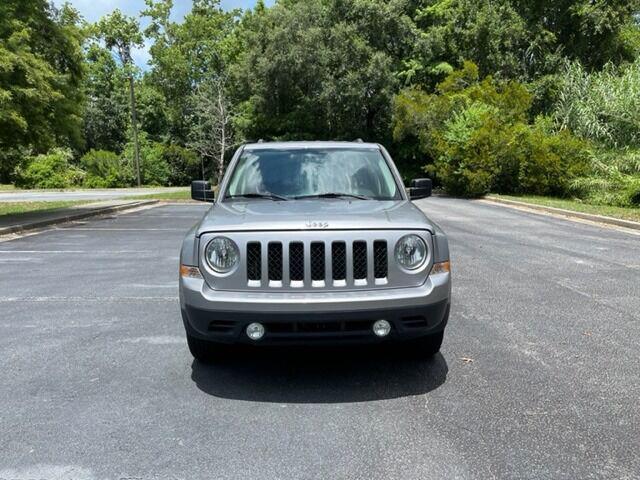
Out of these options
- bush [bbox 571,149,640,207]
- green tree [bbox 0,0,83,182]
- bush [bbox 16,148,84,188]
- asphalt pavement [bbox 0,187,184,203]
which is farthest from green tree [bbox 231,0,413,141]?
green tree [bbox 0,0,83,182]

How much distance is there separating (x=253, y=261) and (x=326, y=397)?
1.04 m

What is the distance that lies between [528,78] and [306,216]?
35.1 meters

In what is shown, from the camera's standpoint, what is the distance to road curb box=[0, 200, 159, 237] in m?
13.9

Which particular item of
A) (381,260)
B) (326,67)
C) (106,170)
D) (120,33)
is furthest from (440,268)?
(120,33)

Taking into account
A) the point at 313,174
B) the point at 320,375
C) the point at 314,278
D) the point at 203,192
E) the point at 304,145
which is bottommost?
the point at 320,375

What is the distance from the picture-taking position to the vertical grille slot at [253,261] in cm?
380

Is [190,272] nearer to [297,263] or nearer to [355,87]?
[297,263]

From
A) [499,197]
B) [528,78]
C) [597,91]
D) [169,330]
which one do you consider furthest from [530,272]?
[528,78]

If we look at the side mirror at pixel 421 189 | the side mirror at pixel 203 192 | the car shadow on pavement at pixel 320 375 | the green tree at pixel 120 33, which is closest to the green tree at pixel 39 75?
the side mirror at pixel 203 192

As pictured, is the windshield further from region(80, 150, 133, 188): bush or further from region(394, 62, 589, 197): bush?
region(80, 150, 133, 188): bush

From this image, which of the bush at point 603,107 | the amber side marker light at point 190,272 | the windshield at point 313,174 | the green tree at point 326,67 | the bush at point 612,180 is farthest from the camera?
the green tree at point 326,67

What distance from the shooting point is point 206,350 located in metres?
4.36

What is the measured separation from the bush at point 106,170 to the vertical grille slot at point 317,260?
141ft

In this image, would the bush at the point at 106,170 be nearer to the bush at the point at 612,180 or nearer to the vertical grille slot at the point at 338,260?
the bush at the point at 612,180
